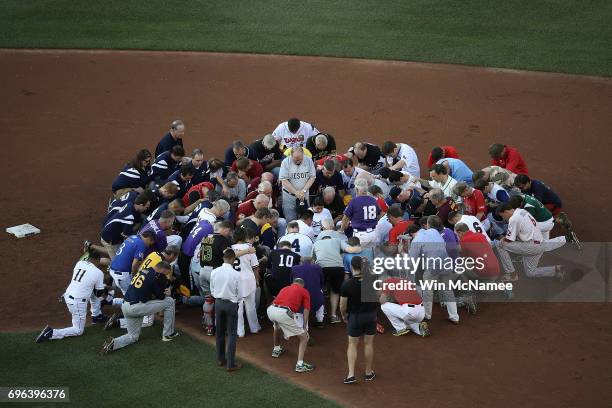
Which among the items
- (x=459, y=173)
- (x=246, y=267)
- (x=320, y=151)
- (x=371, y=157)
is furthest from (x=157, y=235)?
(x=459, y=173)

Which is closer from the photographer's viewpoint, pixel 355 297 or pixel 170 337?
pixel 355 297

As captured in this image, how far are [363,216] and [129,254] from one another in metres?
3.58

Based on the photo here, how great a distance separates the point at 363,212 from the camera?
13.5 m

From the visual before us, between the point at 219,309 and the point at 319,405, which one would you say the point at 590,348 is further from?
the point at 219,309

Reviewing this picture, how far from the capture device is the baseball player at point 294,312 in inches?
457

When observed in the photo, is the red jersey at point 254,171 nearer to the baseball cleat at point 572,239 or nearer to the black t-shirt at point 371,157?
the black t-shirt at point 371,157

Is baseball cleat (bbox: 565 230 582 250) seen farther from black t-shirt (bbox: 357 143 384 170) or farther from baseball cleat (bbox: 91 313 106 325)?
baseball cleat (bbox: 91 313 106 325)

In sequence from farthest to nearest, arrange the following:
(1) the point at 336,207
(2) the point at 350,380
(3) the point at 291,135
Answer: (3) the point at 291,135, (1) the point at 336,207, (2) the point at 350,380

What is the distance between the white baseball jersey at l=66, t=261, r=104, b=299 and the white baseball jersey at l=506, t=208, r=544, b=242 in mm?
6184

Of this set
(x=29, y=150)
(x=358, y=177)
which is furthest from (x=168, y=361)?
(x=29, y=150)

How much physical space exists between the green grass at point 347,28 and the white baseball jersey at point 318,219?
9269 mm

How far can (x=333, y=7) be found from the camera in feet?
81.8

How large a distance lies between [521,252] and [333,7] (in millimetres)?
13317

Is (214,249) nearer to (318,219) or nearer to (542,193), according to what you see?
(318,219)
